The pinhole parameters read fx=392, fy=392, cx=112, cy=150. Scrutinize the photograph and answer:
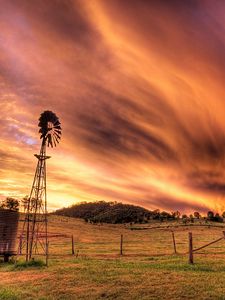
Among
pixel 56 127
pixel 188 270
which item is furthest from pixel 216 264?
pixel 56 127

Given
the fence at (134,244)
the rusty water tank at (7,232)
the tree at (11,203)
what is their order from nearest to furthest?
the rusty water tank at (7,232) < the fence at (134,244) < the tree at (11,203)

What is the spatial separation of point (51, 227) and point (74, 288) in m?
84.6

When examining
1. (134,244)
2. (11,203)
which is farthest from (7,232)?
(11,203)

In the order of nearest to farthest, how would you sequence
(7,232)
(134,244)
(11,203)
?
(7,232)
(134,244)
(11,203)

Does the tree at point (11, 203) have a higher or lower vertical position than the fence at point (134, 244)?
higher

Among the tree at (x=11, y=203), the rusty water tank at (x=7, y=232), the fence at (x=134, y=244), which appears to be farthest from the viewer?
the tree at (x=11, y=203)

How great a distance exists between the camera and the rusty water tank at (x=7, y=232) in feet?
124

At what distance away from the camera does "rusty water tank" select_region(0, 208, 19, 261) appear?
37.8 m

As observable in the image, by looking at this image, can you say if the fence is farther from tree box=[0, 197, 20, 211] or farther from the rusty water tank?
tree box=[0, 197, 20, 211]

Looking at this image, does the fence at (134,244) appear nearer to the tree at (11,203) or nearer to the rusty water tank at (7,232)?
the rusty water tank at (7,232)

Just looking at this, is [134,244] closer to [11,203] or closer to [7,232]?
[7,232]

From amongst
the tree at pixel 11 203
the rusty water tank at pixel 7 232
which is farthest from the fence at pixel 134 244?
the tree at pixel 11 203

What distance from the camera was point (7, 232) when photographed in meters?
38.7

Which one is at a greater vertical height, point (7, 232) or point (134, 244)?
point (7, 232)
